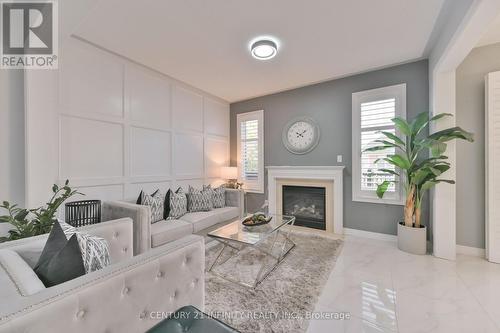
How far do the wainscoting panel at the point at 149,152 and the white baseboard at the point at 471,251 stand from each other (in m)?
4.46

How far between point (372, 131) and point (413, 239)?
1687 mm

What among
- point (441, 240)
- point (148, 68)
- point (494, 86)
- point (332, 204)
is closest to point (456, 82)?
point (494, 86)

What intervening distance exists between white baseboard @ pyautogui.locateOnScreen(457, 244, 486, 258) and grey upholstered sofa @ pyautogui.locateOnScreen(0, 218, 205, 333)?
3.48 meters

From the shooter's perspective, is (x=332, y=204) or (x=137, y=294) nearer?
(x=137, y=294)

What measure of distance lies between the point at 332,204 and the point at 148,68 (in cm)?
386

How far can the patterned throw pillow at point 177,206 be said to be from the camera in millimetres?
3027

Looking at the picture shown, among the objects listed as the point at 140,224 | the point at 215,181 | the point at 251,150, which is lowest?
the point at 140,224

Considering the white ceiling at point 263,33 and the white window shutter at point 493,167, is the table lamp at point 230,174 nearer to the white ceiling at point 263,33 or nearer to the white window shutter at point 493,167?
the white ceiling at point 263,33

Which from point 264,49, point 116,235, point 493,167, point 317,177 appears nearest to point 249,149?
point 317,177

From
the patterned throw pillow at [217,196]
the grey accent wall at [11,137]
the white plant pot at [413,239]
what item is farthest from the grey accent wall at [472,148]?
the grey accent wall at [11,137]

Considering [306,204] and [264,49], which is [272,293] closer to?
[306,204]

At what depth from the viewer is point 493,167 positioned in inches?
101

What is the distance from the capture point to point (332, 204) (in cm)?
378

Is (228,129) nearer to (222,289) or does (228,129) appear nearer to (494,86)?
(222,289)
